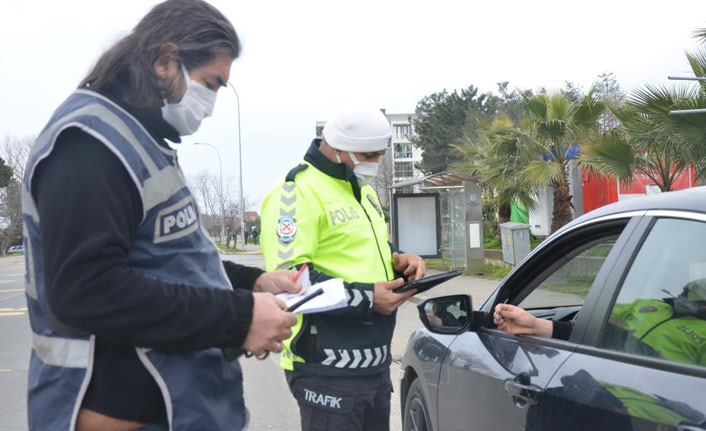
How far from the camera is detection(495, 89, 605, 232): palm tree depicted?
15.6 m

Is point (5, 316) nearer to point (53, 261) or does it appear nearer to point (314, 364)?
point (314, 364)

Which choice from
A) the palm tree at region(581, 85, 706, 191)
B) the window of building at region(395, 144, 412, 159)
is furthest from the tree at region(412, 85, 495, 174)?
the window of building at region(395, 144, 412, 159)

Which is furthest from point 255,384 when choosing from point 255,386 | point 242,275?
point 242,275

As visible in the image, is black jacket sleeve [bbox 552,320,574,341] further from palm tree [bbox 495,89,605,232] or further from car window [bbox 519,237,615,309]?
palm tree [bbox 495,89,605,232]

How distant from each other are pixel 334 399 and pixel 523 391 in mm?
688

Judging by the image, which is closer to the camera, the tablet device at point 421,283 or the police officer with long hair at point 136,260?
the police officer with long hair at point 136,260

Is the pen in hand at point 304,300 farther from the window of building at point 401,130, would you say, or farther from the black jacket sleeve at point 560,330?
the window of building at point 401,130

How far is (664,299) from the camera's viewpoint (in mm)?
2209

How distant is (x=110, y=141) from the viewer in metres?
1.49

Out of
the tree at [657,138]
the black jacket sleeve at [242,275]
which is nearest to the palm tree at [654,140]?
the tree at [657,138]

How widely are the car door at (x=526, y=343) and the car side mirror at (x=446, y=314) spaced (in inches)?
2.9

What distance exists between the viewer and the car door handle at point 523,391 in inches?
92.3

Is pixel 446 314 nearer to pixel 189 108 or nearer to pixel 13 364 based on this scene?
pixel 189 108

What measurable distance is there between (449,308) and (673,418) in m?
1.48
